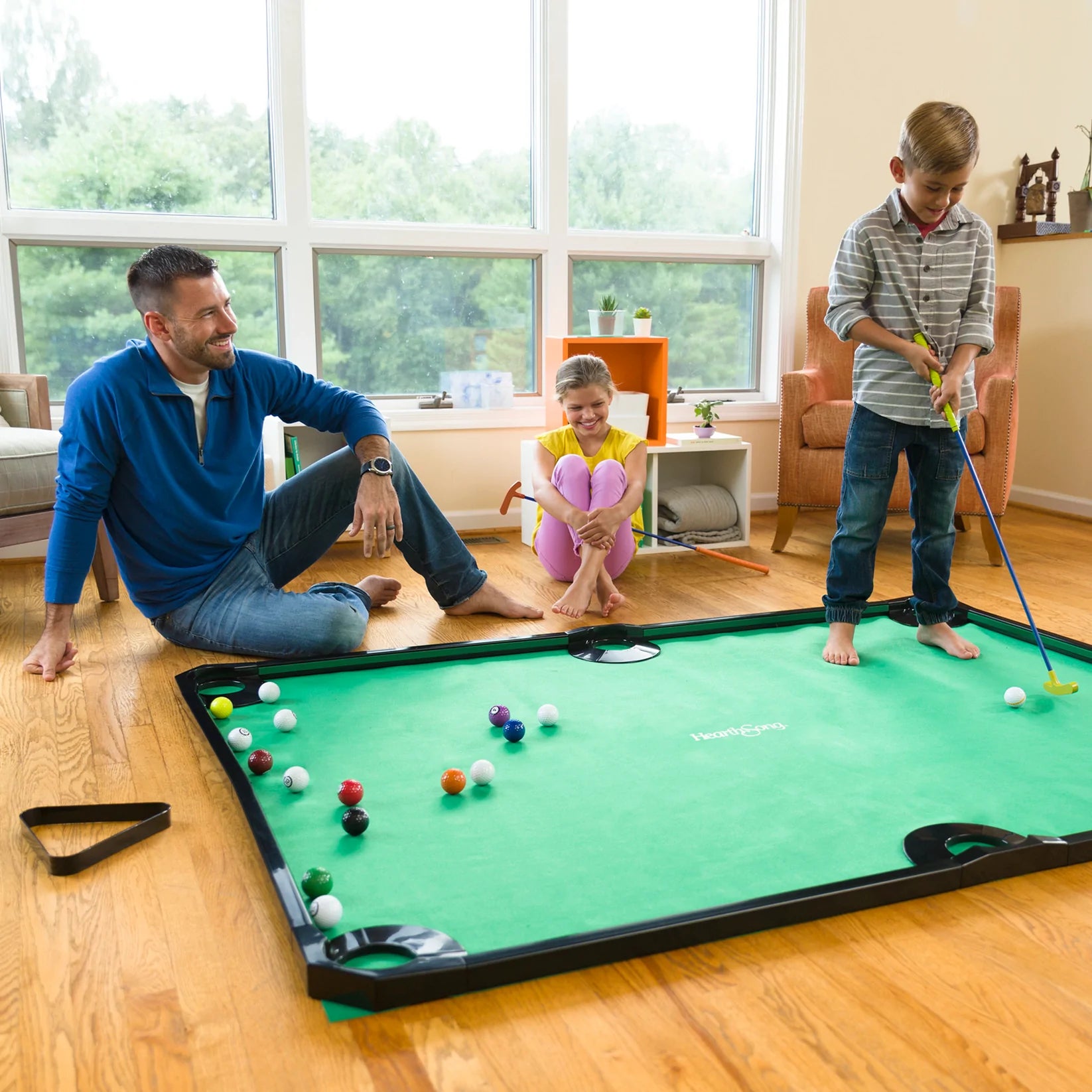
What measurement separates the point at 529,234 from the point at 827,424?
1.39 meters

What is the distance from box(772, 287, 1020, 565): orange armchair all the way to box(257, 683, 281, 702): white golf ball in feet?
7.12

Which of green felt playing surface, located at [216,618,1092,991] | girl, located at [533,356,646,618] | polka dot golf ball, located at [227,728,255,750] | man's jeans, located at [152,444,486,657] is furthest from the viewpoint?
girl, located at [533,356,646,618]

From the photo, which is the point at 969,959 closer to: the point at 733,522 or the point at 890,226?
the point at 890,226

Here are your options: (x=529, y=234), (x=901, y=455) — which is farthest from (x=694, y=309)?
(x=901, y=455)

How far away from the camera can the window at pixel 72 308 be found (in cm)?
370

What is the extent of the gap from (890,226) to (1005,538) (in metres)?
2.12

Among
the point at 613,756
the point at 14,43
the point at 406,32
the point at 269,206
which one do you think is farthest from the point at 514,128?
the point at 613,756

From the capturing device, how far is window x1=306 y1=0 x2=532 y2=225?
12.9ft

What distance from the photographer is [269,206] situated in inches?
155

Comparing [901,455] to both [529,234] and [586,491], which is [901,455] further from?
[529,234]

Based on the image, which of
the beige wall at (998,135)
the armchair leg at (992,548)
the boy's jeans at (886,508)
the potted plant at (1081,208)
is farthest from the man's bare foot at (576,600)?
the potted plant at (1081,208)

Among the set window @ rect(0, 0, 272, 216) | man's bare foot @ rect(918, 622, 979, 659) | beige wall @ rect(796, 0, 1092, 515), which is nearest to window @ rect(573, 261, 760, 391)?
beige wall @ rect(796, 0, 1092, 515)

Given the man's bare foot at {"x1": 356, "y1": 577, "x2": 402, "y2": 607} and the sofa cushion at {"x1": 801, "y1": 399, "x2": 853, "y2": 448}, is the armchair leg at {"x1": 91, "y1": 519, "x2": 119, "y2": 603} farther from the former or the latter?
the sofa cushion at {"x1": 801, "y1": 399, "x2": 853, "y2": 448}

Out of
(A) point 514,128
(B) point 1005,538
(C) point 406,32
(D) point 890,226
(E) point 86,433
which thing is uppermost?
(C) point 406,32
